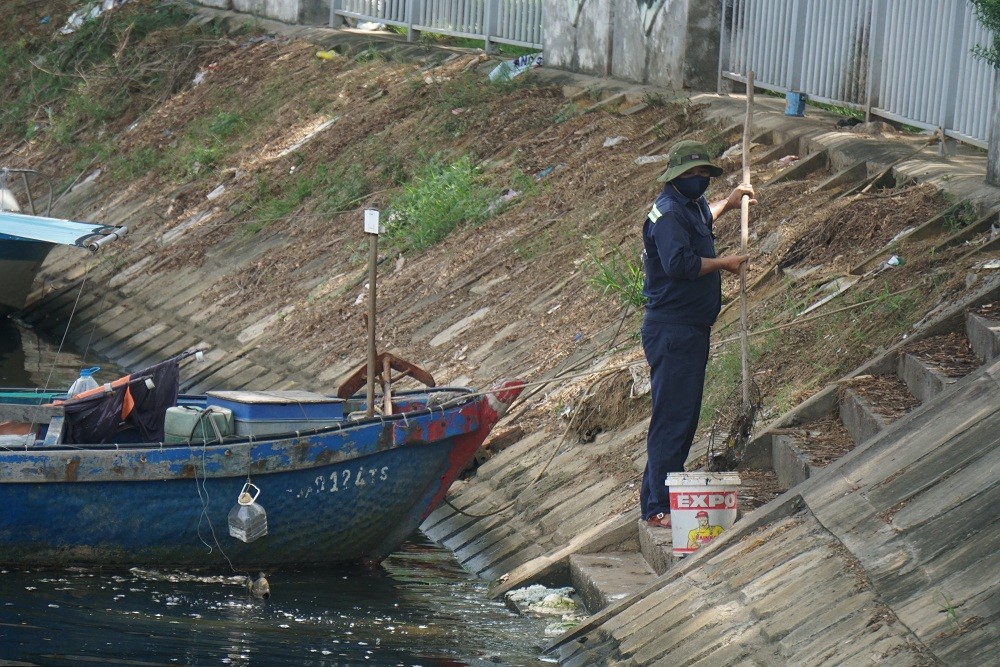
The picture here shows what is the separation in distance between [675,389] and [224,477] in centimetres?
305

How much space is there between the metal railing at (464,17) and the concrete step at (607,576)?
466 inches

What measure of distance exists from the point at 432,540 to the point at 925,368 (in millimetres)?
4342

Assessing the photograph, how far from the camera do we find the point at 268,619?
8.97 meters

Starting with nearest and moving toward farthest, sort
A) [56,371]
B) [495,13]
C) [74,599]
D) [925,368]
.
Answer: [925,368]
[74,599]
[56,371]
[495,13]

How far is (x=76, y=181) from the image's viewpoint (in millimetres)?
23922

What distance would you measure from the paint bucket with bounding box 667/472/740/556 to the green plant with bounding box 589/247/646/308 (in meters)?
3.66

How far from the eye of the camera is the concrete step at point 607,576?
8023 millimetres

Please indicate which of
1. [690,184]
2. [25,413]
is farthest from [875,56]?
[25,413]

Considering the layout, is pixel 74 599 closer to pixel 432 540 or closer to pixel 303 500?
pixel 303 500

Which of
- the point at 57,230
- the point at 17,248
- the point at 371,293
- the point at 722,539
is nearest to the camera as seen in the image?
the point at 722,539

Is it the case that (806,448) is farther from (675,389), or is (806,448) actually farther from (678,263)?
(678,263)

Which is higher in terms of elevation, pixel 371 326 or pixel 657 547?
pixel 371 326

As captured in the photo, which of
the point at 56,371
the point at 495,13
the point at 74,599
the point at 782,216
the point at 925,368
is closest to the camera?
the point at 925,368

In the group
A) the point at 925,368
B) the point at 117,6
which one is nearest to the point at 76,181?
the point at 117,6
